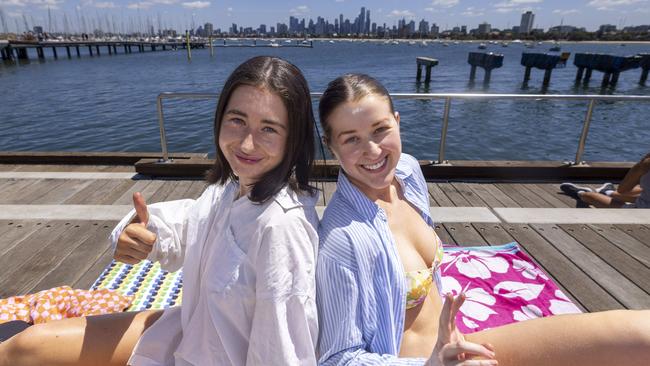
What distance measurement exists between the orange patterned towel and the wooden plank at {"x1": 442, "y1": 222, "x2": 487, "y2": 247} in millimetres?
2596

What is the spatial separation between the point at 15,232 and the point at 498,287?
396 cm

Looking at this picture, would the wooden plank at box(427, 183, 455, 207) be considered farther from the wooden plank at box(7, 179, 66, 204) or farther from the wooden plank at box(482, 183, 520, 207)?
the wooden plank at box(7, 179, 66, 204)

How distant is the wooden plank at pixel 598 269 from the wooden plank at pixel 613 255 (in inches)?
1.8

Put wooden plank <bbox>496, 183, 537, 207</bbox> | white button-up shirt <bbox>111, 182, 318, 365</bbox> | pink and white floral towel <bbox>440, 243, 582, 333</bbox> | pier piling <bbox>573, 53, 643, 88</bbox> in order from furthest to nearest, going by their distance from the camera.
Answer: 1. pier piling <bbox>573, 53, 643, 88</bbox>
2. wooden plank <bbox>496, 183, 537, 207</bbox>
3. pink and white floral towel <bbox>440, 243, 582, 333</bbox>
4. white button-up shirt <bbox>111, 182, 318, 365</bbox>

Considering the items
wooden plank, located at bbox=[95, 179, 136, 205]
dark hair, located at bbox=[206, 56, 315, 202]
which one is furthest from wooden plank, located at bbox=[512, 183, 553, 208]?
wooden plank, located at bbox=[95, 179, 136, 205]

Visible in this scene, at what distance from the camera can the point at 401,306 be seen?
145cm

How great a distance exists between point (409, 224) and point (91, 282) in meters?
2.28

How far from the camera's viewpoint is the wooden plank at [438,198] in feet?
13.7

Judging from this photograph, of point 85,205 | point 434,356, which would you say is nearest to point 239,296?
point 434,356

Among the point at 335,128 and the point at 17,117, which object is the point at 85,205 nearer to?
the point at 335,128

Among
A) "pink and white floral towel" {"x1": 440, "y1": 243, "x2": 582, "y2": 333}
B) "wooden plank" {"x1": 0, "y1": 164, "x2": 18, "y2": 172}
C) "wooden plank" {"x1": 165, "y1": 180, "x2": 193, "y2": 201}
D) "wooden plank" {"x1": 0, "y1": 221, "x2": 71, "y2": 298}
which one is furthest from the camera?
"wooden plank" {"x1": 0, "y1": 164, "x2": 18, "y2": 172}

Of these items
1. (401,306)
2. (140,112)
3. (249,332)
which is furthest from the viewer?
(140,112)

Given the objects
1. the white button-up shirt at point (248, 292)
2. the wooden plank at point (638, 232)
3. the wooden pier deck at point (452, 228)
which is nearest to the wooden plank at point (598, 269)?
the wooden pier deck at point (452, 228)

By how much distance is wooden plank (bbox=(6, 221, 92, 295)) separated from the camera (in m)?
2.65
